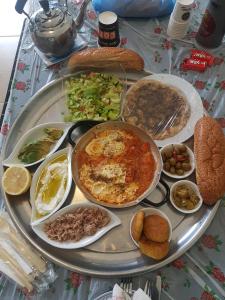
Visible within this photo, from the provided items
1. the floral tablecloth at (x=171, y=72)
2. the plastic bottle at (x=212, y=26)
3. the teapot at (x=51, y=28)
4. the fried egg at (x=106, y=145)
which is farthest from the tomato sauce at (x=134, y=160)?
the plastic bottle at (x=212, y=26)

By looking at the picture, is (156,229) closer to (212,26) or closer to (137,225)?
(137,225)

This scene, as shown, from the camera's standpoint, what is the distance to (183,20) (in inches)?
51.4

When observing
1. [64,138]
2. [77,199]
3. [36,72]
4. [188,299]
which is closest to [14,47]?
[36,72]

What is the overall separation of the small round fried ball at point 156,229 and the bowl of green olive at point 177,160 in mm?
171

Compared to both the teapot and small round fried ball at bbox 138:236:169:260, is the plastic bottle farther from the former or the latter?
small round fried ball at bbox 138:236:169:260

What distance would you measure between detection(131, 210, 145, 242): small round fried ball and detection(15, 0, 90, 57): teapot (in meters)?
0.77

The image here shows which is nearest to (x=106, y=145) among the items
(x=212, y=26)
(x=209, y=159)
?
(x=209, y=159)

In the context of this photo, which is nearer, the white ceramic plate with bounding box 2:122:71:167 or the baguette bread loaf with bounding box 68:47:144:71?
the white ceramic plate with bounding box 2:122:71:167

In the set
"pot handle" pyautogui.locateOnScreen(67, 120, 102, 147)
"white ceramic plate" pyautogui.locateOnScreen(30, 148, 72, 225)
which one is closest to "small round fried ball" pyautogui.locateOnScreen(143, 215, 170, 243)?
"white ceramic plate" pyautogui.locateOnScreen(30, 148, 72, 225)

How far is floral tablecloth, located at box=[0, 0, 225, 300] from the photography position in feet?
2.96

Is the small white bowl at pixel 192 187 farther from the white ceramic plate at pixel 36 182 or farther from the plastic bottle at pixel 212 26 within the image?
the plastic bottle at pixel 212 26

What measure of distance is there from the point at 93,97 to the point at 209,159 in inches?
19.5

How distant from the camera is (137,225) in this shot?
0.89 m

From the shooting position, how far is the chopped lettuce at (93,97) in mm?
1130
